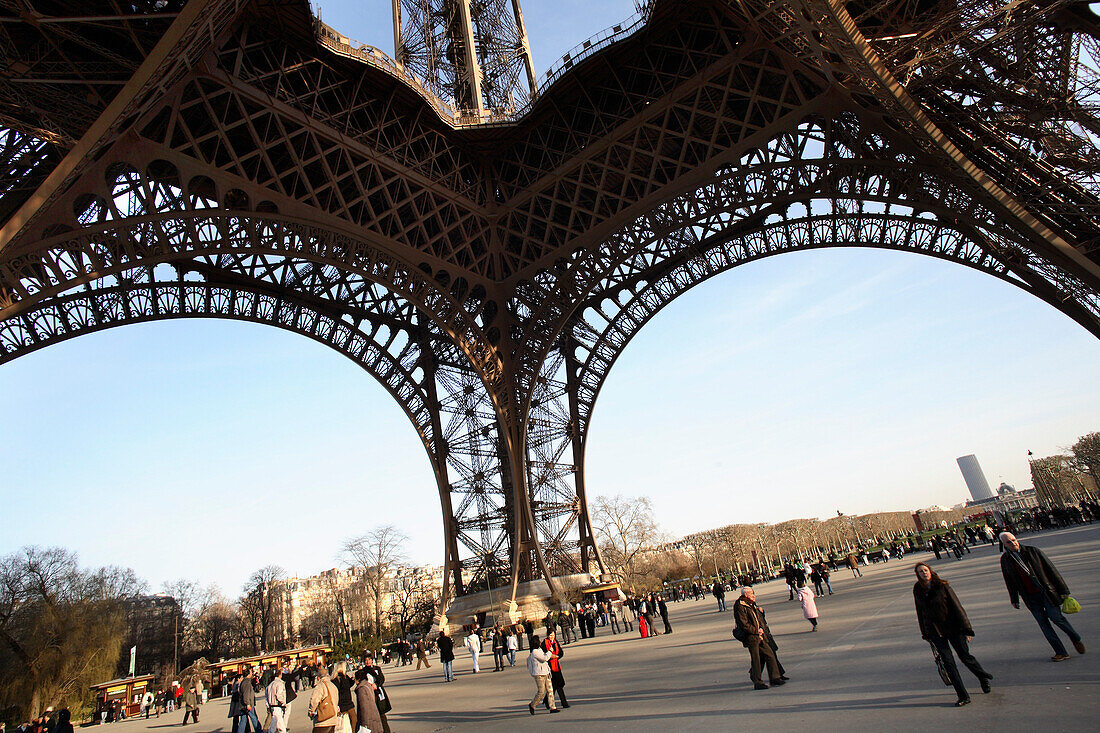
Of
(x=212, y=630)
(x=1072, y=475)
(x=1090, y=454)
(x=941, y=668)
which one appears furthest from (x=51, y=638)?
(x=1072, y=475)

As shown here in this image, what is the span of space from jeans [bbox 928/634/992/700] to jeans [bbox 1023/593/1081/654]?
93 centimetres

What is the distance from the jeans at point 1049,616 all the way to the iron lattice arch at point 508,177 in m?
11.8

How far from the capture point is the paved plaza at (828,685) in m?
5.33

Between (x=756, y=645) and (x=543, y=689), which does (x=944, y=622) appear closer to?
(x=756, y=645)

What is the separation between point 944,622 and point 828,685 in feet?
5.69

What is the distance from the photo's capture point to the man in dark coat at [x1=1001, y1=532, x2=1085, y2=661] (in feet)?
20.3

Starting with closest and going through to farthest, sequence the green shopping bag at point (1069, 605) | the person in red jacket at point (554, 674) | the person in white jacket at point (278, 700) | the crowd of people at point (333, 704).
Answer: the green shopping bag at point (1069, 605)
the crowd of people at point (333, 704)
the person in red jacket at point (554, 674)
the person in white jacket at point (278, 700)

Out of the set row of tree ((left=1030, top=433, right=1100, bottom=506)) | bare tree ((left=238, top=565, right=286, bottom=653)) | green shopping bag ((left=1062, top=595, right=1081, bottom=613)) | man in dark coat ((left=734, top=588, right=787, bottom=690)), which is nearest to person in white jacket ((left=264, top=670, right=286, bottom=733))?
man in dark coat ((left=734, top=588, right=787, bottom=690))

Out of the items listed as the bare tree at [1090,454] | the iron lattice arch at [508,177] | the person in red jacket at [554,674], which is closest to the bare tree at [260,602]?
the iron lattice arch at [508,177]

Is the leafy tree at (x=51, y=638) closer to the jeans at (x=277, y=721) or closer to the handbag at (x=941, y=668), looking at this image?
the jeans at (x=277, y=721)

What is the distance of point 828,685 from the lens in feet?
23.3

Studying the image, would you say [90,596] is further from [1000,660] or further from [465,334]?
[1000,660]

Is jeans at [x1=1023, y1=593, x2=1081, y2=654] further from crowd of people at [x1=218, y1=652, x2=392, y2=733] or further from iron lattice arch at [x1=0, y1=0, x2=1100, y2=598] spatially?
iron lattice arch at [x1=0, y1=0, x2=1100, y2=598]

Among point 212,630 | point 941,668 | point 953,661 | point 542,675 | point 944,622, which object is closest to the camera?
point 953,661
